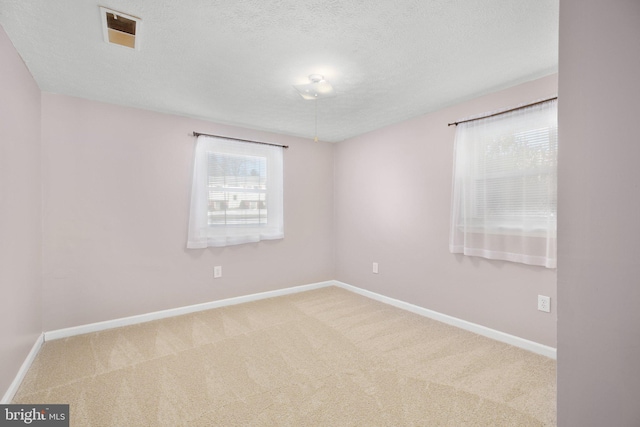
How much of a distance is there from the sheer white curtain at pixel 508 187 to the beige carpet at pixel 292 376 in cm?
88

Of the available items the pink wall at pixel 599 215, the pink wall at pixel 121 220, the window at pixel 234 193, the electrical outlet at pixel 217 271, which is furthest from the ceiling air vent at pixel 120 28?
the electrical outlet at pixel 217 271

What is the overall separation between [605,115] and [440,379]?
70.8 inches

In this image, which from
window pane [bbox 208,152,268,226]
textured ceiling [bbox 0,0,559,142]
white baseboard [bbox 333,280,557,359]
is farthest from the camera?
window pane [bbox 208,152,268,226]

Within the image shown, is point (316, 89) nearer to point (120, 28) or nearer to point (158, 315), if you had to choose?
point (120, 28)

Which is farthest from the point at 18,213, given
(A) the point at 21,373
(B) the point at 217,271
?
(B) the point at 217,271

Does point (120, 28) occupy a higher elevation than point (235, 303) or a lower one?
higher

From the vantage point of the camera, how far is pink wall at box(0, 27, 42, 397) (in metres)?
1.70

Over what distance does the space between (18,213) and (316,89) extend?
2.39 metres

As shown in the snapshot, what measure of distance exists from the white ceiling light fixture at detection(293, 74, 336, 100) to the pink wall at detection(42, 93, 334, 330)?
1399mm

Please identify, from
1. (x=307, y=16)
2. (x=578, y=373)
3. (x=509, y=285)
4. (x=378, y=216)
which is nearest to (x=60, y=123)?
(x=307, y=16)

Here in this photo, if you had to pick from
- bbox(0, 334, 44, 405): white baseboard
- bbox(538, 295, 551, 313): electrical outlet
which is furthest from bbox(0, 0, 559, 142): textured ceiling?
bbox(0, 334, 44, 405): white baseboard

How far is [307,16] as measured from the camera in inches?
61.2

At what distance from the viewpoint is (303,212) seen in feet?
13.5

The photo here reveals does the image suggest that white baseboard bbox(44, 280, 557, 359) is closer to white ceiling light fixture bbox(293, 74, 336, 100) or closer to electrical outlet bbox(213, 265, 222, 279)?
electrical outlet bbox(213, 265, 222, 279)
